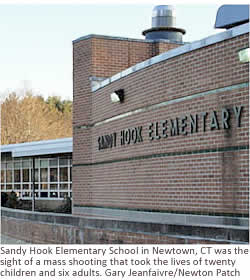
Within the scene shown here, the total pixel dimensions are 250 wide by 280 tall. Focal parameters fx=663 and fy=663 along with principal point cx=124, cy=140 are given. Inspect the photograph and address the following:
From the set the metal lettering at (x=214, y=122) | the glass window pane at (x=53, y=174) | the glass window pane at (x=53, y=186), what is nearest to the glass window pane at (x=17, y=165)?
the glass window pane at (x=53, y=174)

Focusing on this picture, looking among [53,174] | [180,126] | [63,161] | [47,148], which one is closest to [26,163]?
[53,174]

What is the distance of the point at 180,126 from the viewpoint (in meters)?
13.2

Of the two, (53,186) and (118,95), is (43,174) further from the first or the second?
(118,95)

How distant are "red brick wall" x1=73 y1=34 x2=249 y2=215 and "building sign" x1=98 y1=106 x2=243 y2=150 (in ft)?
0.27

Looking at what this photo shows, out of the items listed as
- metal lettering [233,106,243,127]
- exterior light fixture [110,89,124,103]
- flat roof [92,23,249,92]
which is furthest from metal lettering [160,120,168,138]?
metal lettering [233,106,243,127]

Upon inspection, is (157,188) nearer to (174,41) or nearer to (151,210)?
(151,210)

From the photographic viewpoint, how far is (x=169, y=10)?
21.5 metres

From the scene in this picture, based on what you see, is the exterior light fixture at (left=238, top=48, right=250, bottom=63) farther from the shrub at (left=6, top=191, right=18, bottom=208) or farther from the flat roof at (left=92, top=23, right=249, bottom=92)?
the shrub at (left=6, top=191, right=18, bottom=208)

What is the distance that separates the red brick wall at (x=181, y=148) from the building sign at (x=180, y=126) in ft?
0.27

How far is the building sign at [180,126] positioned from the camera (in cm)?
1163

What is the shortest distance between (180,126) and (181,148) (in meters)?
0.44

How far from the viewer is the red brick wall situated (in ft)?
37.8

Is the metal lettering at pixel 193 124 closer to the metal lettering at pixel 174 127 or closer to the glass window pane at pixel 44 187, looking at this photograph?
the metal lettering at pixel 174 127

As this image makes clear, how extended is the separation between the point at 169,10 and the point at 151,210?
928cm
